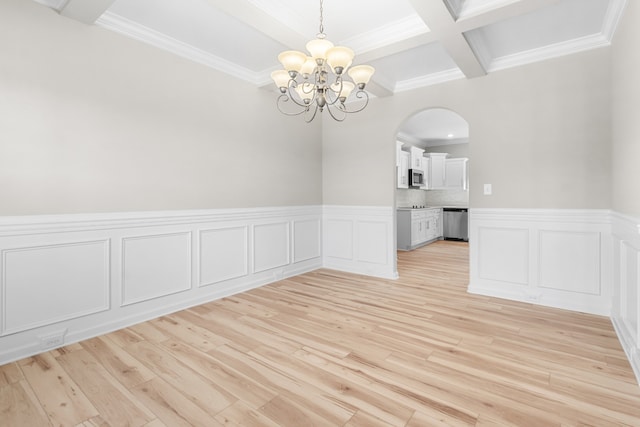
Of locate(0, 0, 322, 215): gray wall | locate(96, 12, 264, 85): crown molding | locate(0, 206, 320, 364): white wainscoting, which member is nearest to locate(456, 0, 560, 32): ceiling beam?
locate(96, 12, 264, 85): crown molding

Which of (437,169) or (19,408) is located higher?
(437,169)

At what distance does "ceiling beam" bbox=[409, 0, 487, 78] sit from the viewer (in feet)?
7.80

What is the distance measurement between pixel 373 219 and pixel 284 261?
144 centimetres

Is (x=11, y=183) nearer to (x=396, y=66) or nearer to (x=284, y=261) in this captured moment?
(x=284, y=261)

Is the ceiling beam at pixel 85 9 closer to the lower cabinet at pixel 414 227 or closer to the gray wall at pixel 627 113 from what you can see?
the gray wall at pixel 627 113

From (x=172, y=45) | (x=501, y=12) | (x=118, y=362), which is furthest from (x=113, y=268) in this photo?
(x=501, y=12)

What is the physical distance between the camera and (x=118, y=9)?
2695 millimetres

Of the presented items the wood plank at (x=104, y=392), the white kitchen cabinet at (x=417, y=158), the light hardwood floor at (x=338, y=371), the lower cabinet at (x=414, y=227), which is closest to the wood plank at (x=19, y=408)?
the light hardwood floor at (x=338, y=371)

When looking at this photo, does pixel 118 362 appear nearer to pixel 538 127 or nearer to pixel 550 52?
pixel 538 127

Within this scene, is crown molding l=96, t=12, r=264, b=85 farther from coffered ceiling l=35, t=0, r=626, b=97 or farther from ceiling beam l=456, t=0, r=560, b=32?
ceiling beam l=456, t=0, r=560, b=32

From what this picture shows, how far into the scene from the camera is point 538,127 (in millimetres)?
3453

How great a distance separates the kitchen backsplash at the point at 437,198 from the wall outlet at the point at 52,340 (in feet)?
24.1

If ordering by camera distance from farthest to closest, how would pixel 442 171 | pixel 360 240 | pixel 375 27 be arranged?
1. pixel 442 171
2. pixel 360 240
3. pixel 375 27

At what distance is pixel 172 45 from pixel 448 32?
2615mm
